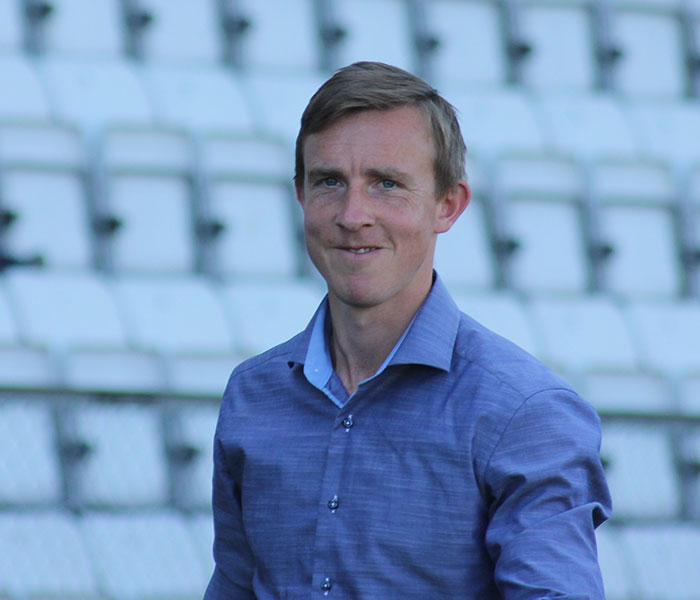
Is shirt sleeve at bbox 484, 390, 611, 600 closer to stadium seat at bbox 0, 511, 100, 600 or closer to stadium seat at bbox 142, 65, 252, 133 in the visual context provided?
stadium seat at bbox 0, 511, 100, 600

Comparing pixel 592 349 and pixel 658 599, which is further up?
pixel 592 349

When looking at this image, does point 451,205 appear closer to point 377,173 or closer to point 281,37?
point 377,173

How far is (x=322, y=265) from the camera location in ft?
3.87

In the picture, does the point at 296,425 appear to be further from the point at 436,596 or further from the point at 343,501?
the point at 436,596

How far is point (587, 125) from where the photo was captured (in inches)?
210

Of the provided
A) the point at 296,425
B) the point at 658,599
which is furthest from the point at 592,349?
the point at 296,425

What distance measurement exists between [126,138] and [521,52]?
187cm

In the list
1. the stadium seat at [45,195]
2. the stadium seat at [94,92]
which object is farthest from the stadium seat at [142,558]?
the stadium seat at [94,92]

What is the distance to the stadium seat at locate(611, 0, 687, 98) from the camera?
5.66 metres

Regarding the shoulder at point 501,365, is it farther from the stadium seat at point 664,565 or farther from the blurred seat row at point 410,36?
the blurred seat row at point 410,36

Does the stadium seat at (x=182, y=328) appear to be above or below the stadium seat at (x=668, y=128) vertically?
below

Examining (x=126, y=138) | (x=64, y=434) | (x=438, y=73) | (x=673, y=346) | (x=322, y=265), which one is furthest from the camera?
(x=438, y=73)

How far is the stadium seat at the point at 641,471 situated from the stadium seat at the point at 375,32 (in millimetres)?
2127

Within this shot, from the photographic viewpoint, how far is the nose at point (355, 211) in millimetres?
1133
